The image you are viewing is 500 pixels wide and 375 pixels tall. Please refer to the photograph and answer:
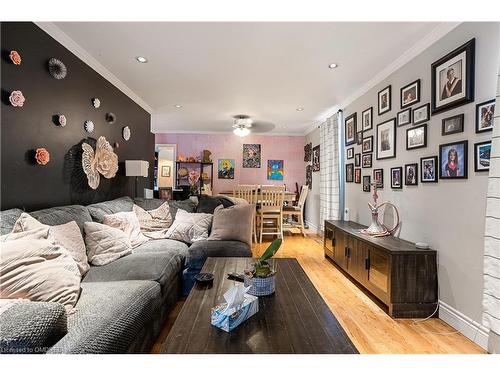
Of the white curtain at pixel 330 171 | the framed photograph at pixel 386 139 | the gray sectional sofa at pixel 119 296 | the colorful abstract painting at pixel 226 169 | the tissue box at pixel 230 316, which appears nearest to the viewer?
the gray sectional sofa at pixel 119 296

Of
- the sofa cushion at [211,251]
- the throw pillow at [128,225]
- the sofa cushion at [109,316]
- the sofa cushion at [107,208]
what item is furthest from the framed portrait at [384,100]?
the sofa cushion at [107,208]

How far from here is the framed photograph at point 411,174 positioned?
8.17ft

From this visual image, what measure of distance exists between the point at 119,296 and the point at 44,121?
1.77 metres

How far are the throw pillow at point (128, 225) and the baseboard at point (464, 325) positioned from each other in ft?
9.30

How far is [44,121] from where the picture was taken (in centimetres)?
223

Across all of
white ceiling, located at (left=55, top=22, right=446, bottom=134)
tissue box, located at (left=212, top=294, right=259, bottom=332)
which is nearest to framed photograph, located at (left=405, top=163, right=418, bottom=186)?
white ceiling, located at (left=55, top=22, right=446, bottom=134)

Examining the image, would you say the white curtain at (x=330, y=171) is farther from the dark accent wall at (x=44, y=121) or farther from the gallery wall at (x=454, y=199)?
the dark accent wall at (x=44, y=121)

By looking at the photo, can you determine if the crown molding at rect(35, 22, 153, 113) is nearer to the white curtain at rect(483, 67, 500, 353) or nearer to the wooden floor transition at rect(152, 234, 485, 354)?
the wooden floor transition at rect(152, 234, 485, 354)

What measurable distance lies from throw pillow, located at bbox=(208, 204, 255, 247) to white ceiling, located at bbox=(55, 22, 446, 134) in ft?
5.51

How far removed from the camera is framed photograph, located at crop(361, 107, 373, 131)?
3.33 meters

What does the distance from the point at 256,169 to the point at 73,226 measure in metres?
5.15

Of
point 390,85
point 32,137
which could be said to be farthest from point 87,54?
point 390,85
